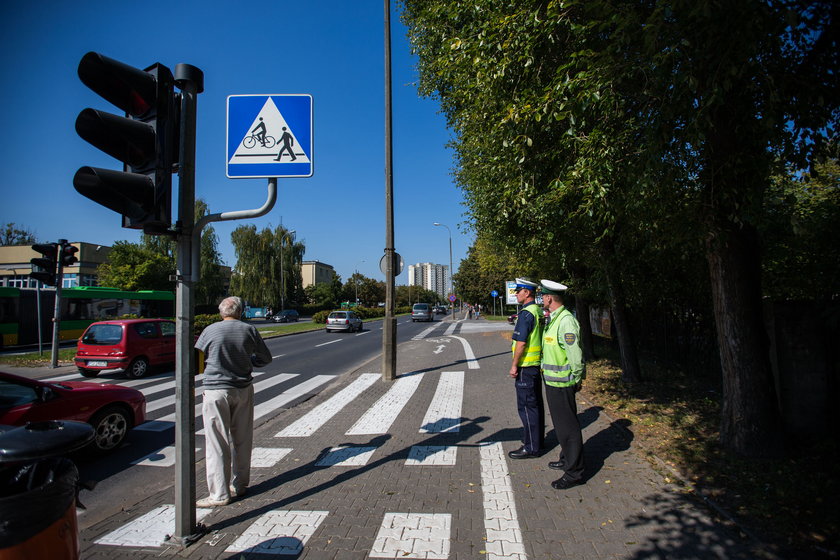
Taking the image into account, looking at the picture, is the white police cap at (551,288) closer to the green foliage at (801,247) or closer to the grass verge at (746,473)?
the grass verge at (746,473)

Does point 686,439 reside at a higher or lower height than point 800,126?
lower

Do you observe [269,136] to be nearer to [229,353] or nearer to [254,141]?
[254,141]

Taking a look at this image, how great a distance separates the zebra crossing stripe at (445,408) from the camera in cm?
603

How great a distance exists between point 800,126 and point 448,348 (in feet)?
46.2

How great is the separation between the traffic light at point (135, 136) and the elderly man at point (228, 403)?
1.22 meters

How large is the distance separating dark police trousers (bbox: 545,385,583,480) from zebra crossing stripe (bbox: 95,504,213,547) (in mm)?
3163

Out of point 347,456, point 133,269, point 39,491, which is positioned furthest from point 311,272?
point 39,491

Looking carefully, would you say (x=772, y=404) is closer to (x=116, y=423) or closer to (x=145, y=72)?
(x=145, y=72)

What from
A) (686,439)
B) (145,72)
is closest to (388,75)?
(145,72)

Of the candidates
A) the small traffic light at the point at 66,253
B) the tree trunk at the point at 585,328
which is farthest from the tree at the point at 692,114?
the small traffic light at the point at 66,253

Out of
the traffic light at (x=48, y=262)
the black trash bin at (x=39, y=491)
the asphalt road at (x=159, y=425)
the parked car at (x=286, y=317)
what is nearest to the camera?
the black trash bin at (x=39, y=491)

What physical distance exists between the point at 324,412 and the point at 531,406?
12.2ft

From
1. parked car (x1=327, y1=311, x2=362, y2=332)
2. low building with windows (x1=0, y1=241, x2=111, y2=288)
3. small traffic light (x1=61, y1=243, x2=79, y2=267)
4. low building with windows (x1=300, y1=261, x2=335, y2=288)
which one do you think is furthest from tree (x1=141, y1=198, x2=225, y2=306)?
low building with windows (x1=300, y1=261, x2=335, y2=288)

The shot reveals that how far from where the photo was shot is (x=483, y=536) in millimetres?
3184
